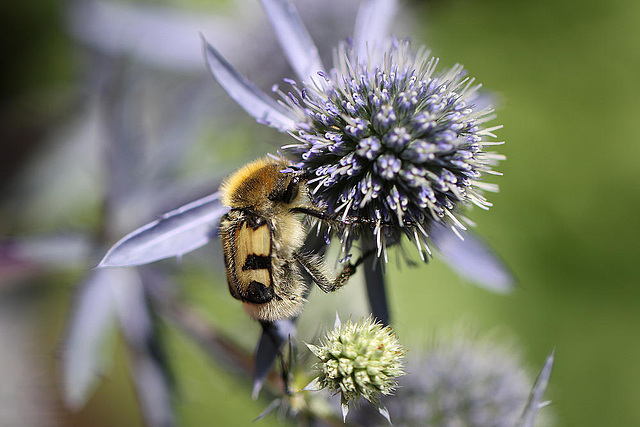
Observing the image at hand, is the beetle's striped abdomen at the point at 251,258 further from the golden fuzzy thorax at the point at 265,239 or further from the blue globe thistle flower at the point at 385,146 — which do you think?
the blue globe thistle flower at the point at 385,146

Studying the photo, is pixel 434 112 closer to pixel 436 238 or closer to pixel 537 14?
pixel 436 238

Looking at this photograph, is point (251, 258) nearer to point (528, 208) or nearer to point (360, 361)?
point (360, 361)

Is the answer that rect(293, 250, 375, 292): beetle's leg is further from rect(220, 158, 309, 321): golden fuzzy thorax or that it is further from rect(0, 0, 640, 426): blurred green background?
rect(0, 0, 640, 426): blurred green background

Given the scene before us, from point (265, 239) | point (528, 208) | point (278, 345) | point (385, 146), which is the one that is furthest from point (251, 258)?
point (528, 208)

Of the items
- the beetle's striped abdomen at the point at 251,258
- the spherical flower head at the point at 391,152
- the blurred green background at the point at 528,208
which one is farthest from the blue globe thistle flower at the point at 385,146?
the blurred green background at the point at 528,208

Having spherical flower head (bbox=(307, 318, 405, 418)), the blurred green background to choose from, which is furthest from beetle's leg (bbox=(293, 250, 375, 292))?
the blurred green background
